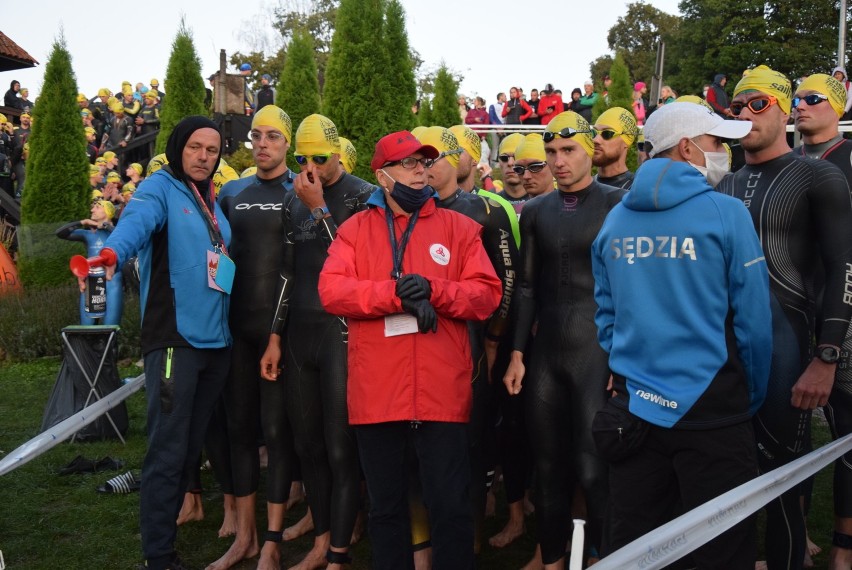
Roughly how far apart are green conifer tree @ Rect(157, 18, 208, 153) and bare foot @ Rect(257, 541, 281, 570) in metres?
14.8

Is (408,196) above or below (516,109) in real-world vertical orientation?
below

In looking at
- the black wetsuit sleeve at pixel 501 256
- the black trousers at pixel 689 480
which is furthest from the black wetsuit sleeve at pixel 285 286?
the black trousers at pixel 689 480

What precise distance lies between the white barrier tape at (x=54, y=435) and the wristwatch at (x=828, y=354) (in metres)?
4.22

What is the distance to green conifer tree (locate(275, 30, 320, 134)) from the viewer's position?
18.7 m

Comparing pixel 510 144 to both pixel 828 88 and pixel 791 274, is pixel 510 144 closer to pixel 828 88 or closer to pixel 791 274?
pixel 828 88

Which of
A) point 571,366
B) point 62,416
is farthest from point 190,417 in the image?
point 62,416

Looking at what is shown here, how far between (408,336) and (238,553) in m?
2.28

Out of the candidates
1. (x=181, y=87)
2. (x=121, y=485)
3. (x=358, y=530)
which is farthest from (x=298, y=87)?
(x=358, y=530)

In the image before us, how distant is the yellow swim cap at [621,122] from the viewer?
5.65 metres

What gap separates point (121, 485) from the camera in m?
6.82

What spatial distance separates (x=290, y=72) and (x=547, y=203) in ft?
49.3

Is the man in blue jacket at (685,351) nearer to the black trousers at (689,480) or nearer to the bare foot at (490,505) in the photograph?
the black trousers at (689,480)

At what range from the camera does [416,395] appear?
3.94 meters

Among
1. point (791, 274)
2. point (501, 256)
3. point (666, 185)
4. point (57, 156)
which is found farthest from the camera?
point (57, 156)
